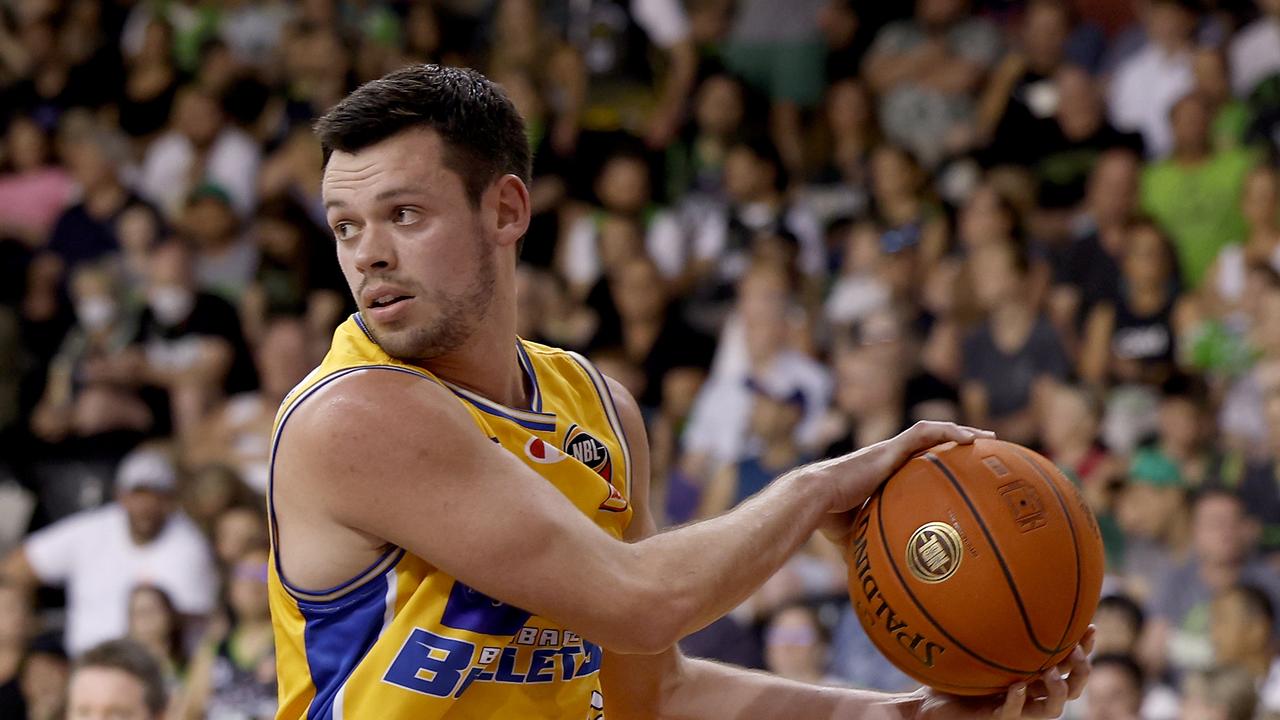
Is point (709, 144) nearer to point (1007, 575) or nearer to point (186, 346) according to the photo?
point (186, 346)

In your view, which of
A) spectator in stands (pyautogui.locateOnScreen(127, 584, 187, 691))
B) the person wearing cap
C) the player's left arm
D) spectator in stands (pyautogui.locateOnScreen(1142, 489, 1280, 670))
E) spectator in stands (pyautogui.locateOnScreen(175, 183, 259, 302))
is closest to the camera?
the player's left arm

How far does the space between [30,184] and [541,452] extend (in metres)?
8.50

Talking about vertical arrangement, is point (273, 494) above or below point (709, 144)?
above

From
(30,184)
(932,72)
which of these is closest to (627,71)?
(932,72)

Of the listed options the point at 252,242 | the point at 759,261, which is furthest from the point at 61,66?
the point at 759,261

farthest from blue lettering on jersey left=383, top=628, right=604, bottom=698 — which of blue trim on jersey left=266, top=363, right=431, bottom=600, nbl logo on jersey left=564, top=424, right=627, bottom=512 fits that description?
nbl logo on jersey left=564, top=424, right=627, bottom=512

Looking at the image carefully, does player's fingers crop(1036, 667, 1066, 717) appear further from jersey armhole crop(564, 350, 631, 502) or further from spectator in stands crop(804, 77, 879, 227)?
spectator in stands crop(804, 77, 879, 227)

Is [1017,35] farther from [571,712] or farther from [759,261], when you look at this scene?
[571,712]

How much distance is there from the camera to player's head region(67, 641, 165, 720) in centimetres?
480

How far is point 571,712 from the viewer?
9.05 feet

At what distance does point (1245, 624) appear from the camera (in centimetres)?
589

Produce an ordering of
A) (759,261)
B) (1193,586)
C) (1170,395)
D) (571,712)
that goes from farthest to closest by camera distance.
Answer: (759,261), (1170,395), (1193,586), (571,712)

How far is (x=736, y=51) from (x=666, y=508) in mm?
3449

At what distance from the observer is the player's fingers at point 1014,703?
112 inches
